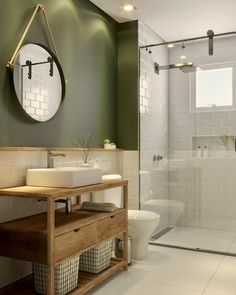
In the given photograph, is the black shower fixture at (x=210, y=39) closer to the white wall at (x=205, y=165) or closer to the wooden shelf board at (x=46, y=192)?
the white wall at (x=205, y=165)

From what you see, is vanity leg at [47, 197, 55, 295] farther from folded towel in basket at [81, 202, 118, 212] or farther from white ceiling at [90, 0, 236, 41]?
white ceiling at [90, 0, 236, 41]

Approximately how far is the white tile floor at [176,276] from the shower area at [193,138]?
2.73 feet

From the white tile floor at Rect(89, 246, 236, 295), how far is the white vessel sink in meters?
0.88

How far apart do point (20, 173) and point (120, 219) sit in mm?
952

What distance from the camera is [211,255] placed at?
340 centimetres

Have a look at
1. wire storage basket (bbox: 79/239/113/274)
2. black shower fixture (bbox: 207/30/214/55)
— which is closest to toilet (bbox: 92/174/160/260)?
wire storage basket (bbox: 79/239/113/274)

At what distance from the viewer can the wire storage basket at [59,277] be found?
2.20 metres

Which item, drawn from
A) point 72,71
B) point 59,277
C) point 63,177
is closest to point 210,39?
point 72,71

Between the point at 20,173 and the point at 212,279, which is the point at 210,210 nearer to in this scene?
the point at 212,279

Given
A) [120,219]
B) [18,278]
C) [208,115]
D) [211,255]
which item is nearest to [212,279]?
[211,255]

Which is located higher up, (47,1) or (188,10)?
(188,10)

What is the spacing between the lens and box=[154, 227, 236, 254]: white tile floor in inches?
144

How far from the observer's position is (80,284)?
2.41m

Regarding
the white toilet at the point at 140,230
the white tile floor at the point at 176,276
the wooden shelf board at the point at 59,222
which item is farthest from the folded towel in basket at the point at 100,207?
the white tile floor at the point at 176,276
